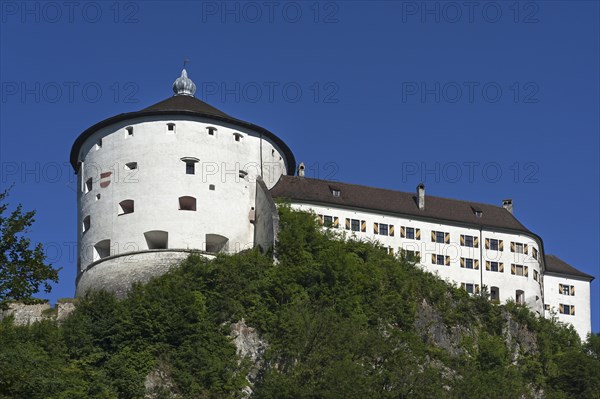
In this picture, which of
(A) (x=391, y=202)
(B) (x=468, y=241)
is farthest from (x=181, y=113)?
(B) (x=468, y=241)

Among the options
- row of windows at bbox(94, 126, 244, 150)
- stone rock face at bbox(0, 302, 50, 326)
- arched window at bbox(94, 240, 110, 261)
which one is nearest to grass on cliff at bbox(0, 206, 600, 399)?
stone rock face at bbox(0, 302, 50, 326)

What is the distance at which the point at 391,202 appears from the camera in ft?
240

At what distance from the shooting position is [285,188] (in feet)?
231

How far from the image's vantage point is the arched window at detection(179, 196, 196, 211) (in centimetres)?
6681

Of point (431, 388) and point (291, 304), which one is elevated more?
point (291, 304)

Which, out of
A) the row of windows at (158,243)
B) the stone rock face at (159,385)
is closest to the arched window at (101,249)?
the row of windows at (158,243)

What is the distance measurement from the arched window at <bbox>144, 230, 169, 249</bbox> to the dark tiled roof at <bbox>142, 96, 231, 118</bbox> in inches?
286

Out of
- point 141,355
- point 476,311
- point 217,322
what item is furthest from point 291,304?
point 476,311

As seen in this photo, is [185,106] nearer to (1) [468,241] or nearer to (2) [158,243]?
(2) [158,243]

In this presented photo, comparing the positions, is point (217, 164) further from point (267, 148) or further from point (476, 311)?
point (476, 311)

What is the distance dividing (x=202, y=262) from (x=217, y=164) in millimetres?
6670

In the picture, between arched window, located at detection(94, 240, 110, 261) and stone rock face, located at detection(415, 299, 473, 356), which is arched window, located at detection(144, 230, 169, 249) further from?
stone rock face, located at detection(415, 299, 473, 356)

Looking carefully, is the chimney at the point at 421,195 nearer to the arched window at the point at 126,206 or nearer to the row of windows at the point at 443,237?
the row of windows at the point at 443,237

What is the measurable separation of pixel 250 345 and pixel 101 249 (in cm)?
1266
